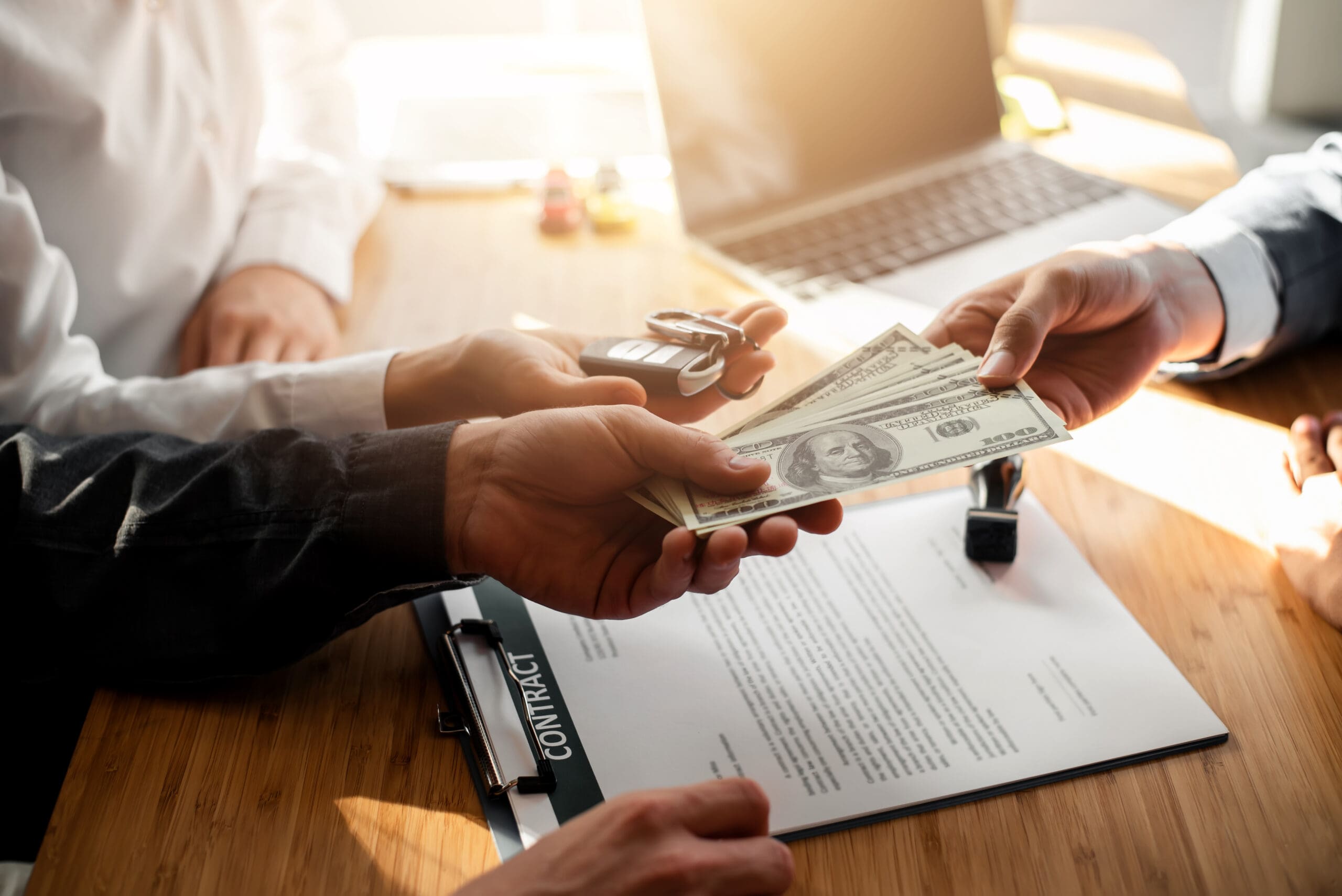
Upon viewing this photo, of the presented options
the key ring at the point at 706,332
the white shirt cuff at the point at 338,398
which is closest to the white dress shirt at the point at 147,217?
the white shirt cuff at the point at 338,398

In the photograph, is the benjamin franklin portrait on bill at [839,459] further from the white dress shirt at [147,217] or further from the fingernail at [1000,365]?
the white dress shirt at [147,217]

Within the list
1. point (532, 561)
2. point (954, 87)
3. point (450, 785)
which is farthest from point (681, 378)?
point (954, 87)

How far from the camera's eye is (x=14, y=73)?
93cm

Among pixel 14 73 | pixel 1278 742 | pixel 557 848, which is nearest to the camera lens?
pixel 557 848

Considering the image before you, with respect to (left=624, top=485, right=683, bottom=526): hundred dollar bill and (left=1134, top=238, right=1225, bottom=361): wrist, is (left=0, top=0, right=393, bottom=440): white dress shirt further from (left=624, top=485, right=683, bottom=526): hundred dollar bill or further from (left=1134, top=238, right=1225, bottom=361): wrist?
(left=1134, top=238, right=1225, bottom=361): wrist

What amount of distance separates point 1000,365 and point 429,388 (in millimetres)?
556

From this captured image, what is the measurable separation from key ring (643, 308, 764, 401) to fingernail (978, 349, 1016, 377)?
0.24 metres

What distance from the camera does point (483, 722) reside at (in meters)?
0.68

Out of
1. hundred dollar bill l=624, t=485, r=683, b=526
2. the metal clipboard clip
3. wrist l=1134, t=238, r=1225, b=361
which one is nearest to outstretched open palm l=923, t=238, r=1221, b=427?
wrist l=1134, t=238, r=1225, b=361

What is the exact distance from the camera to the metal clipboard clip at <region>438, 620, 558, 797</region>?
2.13ft

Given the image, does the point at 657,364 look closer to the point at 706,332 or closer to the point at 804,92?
the point at 706,332

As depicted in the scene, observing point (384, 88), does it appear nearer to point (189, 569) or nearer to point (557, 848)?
point (189, 569)

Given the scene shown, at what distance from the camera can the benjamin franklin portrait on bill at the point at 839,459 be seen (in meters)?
0.73

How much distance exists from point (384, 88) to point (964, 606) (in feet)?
4.72
